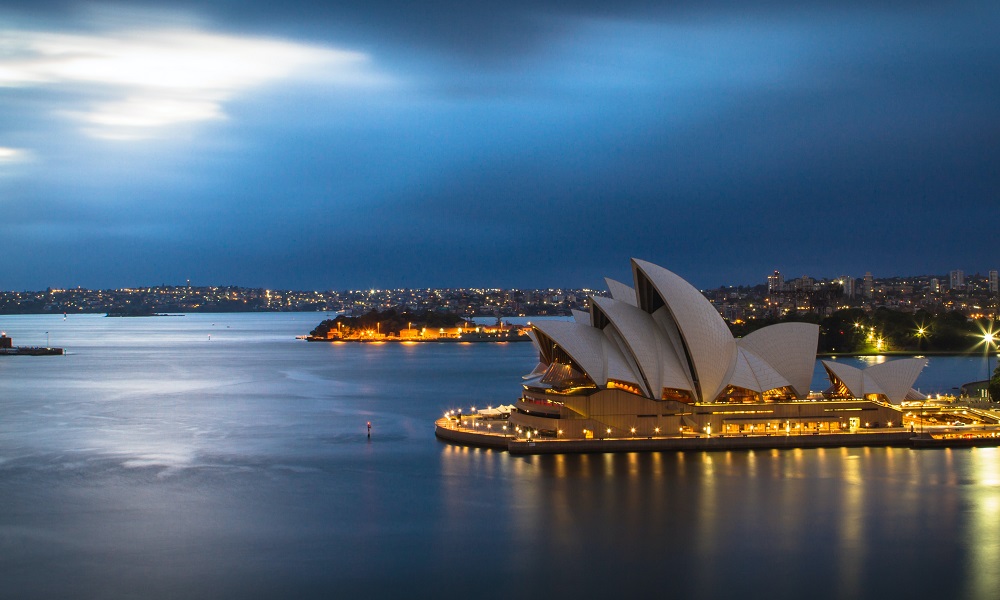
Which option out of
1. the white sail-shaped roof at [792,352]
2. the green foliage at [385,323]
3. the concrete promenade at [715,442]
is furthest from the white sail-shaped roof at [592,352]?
the green foliage at [385,323]

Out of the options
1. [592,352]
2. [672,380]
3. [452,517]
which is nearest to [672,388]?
[672,380]

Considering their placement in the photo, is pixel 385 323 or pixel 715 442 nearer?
pixel 715 442

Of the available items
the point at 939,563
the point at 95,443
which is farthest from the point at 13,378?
the point at 939,563

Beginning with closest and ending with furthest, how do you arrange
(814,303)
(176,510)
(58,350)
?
(176,510), (58,350), (814,303)

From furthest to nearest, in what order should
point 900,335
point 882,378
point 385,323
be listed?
point 385,323 → point 900,335 → point 882,378

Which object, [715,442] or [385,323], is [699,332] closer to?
[715,442]

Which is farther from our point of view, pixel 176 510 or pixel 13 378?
pixel 13 378

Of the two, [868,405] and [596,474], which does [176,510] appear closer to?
[596,474]

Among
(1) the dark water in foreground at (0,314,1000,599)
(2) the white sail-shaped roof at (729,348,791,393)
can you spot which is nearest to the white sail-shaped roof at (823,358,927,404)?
(2) the white sail-shaped roof at (729,348,791,393)
